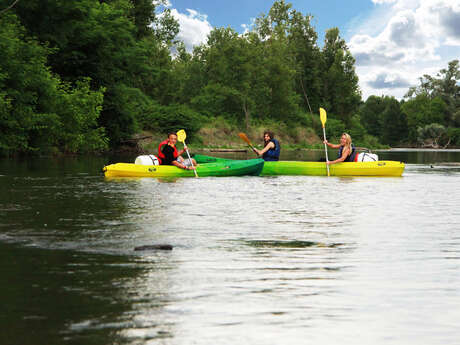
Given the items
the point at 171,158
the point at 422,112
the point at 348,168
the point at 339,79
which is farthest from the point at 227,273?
the point at 422,112

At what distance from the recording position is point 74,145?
25.9 metres

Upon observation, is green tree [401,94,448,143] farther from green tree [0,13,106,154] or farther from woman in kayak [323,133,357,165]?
woman in kayak [323,133,357,165]

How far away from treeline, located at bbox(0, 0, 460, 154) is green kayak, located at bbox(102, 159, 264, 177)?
616 cm

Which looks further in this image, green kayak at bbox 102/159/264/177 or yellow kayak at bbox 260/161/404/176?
yellow kayak at bbox 260/161/404/176

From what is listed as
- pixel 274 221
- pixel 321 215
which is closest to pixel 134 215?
pixel 274 221

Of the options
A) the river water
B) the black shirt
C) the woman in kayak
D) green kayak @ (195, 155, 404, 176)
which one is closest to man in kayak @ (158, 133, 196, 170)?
the black shirt

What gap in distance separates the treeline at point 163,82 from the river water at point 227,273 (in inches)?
525

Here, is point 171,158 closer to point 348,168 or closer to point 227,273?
point 348,168

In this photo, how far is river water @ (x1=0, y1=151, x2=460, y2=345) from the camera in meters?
3.47

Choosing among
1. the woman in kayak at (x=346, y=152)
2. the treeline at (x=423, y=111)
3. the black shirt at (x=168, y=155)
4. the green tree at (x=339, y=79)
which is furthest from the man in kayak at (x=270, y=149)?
the treeline at (x=423, y=111)

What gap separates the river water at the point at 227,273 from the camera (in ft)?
11.4

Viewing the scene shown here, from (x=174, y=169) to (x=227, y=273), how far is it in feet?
38.2

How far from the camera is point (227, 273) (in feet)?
16.0

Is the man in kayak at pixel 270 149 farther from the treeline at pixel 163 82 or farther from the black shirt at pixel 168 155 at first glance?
the treeline at pixel 163 82
